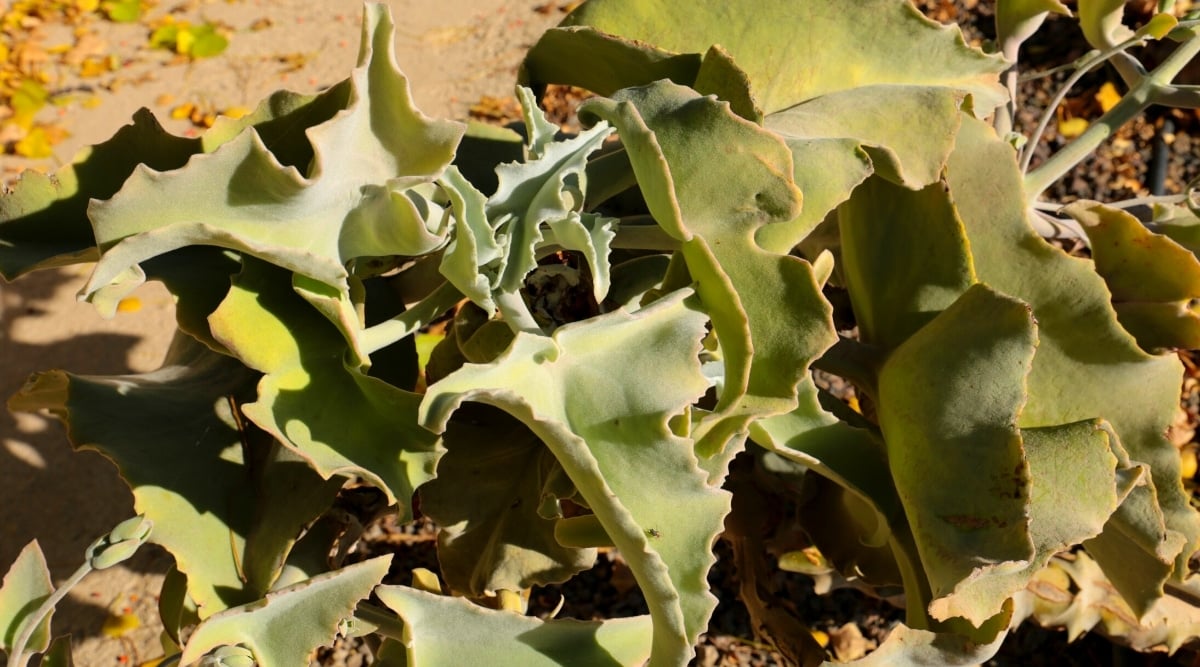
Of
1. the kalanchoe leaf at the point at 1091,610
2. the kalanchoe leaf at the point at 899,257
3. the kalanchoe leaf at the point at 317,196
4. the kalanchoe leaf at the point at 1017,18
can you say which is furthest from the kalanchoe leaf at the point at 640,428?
the kalanchoe leaf at the point at 1091,610

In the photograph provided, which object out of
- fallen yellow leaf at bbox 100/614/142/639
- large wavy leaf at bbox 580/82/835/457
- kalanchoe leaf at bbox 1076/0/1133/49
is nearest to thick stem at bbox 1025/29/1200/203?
kalanchoe leaf at bbox 1076/0/1133/49

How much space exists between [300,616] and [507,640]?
15 cm

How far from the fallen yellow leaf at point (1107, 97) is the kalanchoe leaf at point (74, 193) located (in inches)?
60.0

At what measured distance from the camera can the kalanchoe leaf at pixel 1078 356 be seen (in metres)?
0.79

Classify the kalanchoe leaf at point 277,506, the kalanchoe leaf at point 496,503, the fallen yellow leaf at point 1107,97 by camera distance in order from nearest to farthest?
the kalanchoe leaf at point 277,506, the kalanchoe leaf at point 496,503, the fallen yellow leaf at point 1107,97

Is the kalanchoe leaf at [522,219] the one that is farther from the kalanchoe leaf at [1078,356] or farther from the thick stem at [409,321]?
the kalanchoe leaf at [1078,356]

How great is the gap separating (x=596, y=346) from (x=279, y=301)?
9.3 inches

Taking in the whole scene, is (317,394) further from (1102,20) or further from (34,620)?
(1102,20)

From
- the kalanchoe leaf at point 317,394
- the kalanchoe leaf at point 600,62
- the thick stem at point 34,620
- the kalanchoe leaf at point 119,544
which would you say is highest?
the kalanchoe leaf at point 600,62

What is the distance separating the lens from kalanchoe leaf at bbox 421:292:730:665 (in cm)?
60

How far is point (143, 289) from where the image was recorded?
1978 millimetres

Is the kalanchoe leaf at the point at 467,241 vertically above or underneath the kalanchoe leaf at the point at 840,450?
above

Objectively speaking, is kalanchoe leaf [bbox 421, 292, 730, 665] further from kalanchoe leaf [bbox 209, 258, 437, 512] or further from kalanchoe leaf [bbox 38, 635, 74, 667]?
kalanchoe leaf [bbox 38, 635, 74, 667]

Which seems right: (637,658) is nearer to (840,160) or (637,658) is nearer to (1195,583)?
(840,160)
